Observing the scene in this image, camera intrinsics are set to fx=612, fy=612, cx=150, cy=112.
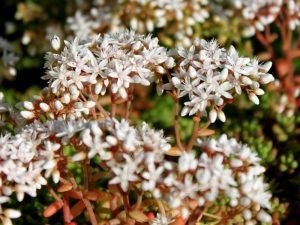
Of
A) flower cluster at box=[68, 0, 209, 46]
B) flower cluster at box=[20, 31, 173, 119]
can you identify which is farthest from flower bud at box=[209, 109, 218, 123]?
flower cluster at box=[68, 0, 209, 46]

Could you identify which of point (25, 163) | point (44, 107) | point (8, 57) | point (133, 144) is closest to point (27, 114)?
point (44, 107)

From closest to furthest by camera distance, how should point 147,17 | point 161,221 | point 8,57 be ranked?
point 161,221
point 8,57
point 147,17

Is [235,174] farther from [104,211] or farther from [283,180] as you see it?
[283,180]

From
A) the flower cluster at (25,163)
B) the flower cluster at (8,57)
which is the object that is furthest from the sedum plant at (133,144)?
the flower cluster at (8,57)

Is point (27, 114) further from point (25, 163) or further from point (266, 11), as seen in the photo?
point (266, 11)

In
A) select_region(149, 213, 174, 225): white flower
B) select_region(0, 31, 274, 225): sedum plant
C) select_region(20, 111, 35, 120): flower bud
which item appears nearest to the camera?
select_region(0, 31, 274, 225): sedum plant

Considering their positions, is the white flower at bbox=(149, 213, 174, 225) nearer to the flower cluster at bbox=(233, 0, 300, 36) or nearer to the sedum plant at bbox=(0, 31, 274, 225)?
the sedum plant at bbox=(0, 31, 274, 225)

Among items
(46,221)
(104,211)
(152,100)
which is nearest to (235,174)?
(104,211)
